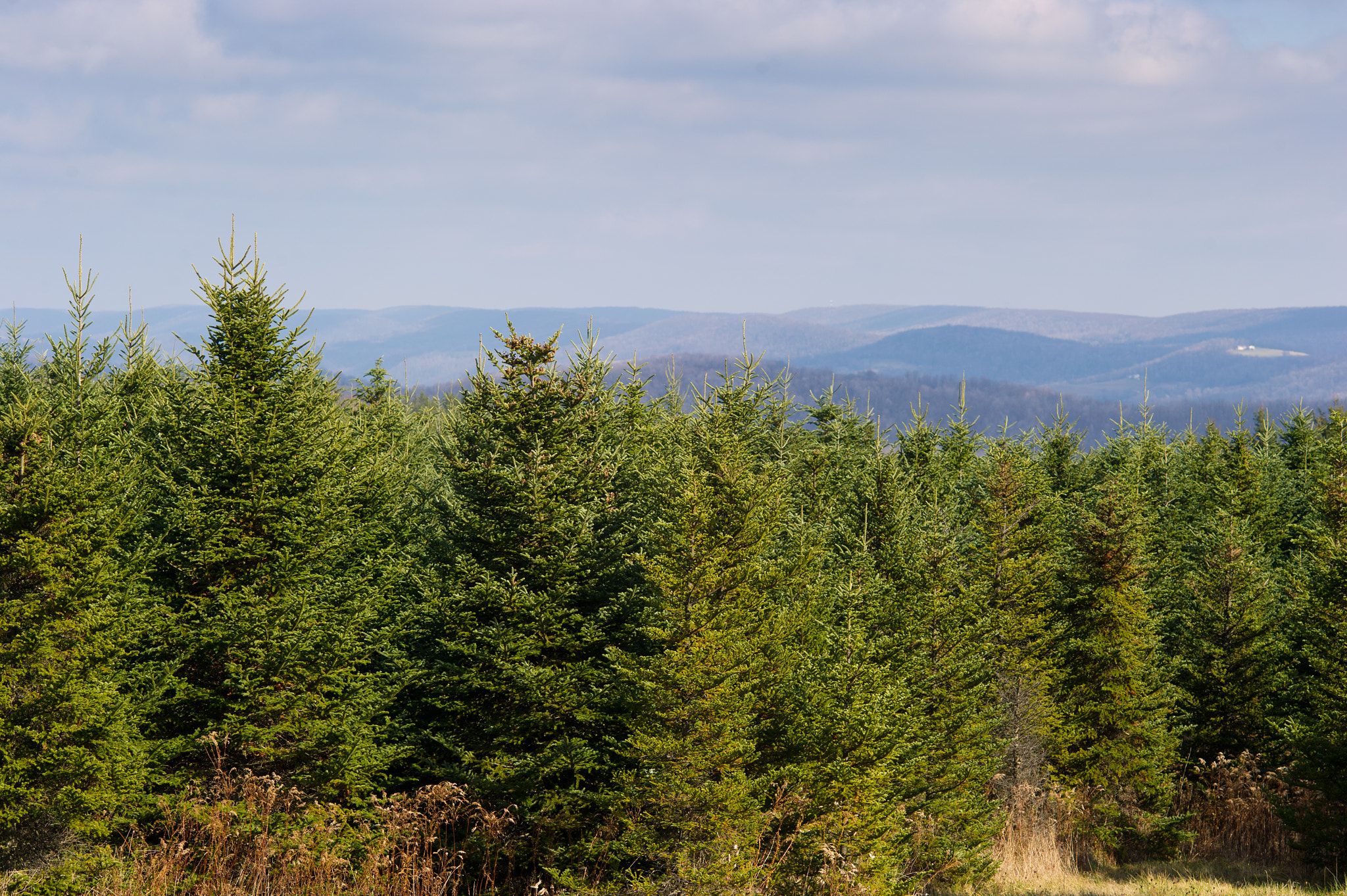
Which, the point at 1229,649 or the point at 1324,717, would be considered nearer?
the point at 1324,717

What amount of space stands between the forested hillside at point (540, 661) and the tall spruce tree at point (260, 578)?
2.5 inches

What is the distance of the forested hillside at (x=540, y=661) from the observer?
12.7m

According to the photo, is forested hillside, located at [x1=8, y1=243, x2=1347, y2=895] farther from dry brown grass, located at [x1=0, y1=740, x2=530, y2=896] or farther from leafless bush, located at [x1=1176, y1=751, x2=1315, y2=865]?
leafless bush, located at [x1=1176, y1=751, x2=1315, y2=865]

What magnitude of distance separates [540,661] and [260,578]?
176 inches

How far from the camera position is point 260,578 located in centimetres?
1483

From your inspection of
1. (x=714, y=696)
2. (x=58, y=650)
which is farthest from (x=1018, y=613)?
(x=58, y=650)

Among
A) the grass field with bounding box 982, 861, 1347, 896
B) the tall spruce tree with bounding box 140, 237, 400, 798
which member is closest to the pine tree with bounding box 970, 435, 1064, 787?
the grass field with bounding box 982, 861, 1347, 896

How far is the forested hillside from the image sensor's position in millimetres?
12703

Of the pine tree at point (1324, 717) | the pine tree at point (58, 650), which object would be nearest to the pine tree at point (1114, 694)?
the pine tree at point (1324, 717)

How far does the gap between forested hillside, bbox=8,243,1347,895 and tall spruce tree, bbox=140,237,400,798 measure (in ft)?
0.21

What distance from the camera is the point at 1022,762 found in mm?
20750

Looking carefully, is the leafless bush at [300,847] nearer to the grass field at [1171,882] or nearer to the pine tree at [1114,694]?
the grass field at [1171,882]

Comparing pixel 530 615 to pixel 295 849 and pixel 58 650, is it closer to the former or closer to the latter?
pixel 295 849

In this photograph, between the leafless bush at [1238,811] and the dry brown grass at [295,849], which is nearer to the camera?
the dry brown grass at [295,849]
